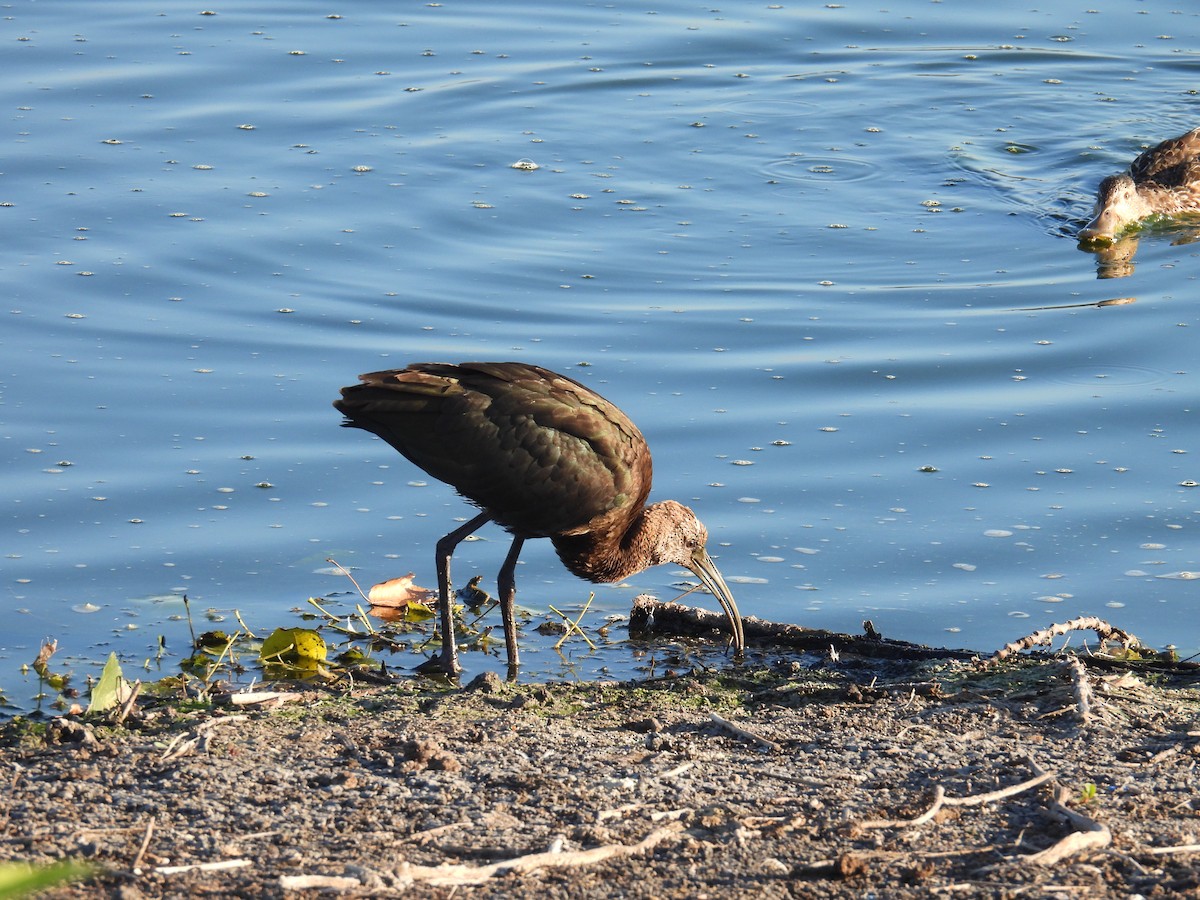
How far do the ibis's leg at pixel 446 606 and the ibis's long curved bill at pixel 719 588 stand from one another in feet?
3.15

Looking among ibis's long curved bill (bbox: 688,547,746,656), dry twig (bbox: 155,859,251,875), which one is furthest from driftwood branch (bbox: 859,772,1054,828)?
ibis's long curved bill (bbox: 688,547,746,656)

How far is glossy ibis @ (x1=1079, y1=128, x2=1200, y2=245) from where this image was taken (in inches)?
504

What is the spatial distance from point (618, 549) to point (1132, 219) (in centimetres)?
781

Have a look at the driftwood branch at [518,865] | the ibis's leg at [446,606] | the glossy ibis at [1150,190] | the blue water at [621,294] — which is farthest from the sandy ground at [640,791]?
the glossy ibis at [1150,190]

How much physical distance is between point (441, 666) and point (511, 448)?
94 centimetres

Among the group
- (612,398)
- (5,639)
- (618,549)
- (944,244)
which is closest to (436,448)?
(618,549)

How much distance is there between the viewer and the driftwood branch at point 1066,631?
621 centimetres

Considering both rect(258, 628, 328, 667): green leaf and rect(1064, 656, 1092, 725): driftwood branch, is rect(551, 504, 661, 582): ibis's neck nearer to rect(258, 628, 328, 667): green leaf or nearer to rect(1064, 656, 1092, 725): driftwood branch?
rect(258, 628, 328, 667): green leaf

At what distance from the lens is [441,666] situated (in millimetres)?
6578

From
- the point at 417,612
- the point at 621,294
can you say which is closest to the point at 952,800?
the point at 417,612

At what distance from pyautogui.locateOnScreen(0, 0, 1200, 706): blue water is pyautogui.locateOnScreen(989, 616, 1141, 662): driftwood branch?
1.97 feet

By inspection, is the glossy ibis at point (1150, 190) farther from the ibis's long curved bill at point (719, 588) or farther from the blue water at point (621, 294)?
the ibis's long curved bill at point (719, 588)

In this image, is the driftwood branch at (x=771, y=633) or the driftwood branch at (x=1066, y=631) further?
the driftwood branch at (x=771, y=633)

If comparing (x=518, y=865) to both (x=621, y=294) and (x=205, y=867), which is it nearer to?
(x=205, y=867)
